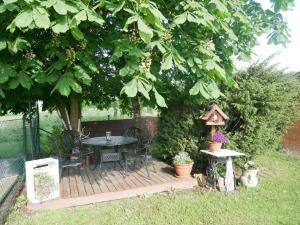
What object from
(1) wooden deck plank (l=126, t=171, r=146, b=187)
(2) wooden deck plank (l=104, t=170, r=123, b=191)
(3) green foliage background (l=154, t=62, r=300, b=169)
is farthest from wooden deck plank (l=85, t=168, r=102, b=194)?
(3) green foliage background (l=154, t=62, r=300, b=169)

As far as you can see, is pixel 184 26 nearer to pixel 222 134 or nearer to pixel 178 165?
pixel 222 134

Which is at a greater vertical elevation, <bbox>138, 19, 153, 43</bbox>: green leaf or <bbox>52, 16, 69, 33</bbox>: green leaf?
<bbox>52, 16, 69, 33</bbox>: green leaf

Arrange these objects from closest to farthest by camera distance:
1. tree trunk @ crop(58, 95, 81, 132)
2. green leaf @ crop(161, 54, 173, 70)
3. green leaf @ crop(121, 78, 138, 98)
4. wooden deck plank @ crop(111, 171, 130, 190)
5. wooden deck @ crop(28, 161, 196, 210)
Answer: green leaf @ crop(121, 78, 138, 98), green leaf @ crop(161, 54, 173, 70), wooden deck @ crop(28, 161, 196, 210), wooden deck plank @ crop(111, 171, 130, 190), tree trunk @ crop(58, 95, 81, 132)

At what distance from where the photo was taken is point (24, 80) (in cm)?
334

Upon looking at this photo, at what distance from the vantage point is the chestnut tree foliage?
2.56 meters

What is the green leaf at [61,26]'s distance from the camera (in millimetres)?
2539

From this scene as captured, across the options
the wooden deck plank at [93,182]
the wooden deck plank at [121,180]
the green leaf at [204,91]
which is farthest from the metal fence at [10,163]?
the green leaf at [204,91]

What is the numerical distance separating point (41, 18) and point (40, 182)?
9.90ft

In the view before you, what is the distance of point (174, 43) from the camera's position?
147 inches

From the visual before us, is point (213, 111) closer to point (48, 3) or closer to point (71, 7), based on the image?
point (71, 7)

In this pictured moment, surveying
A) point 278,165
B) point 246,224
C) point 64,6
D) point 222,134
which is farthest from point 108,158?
point 278,165

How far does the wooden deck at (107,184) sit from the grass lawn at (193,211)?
177 mm

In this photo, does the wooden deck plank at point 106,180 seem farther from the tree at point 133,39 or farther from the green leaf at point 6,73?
the green leaf at point 6,73

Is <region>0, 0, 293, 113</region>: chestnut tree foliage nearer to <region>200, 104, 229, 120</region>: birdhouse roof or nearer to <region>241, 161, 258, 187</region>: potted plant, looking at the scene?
<region>200, 104, 229, 120</region>: birdhouse roof
